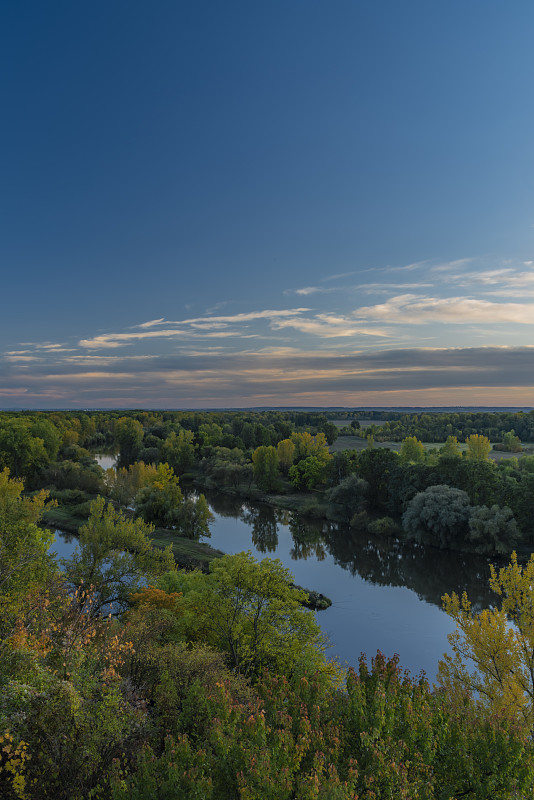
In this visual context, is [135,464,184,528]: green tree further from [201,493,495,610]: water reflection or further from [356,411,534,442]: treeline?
[356,411,534,442]: treeline

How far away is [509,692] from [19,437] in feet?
258

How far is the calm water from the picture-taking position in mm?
29516

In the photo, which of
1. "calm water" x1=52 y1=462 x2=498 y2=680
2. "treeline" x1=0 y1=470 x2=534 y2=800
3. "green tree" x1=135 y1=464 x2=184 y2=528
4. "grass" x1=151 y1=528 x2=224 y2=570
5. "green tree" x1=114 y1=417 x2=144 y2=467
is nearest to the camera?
"treeline" x1=0 y1=470 x2=534 y2=800

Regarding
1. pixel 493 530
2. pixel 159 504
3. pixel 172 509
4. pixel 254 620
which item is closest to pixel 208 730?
pixel 254 620

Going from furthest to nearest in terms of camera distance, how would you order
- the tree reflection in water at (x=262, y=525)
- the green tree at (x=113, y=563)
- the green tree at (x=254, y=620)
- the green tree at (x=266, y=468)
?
1. the green tree at (x=266, y=468)
2. the tree reflection in water at (x=262, y=525)
3. the green tree at (x=113, y=563)
4. the green tree at (x=254, y=620)

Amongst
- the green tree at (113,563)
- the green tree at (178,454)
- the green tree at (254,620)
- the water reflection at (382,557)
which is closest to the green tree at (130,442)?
the green tree at (178,454)

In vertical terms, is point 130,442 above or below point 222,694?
below

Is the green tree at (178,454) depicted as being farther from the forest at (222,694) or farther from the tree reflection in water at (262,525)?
the forest at (222,694)

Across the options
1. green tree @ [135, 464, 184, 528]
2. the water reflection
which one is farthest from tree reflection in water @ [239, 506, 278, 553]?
Answer: green tree @ [135, 464, 184, 528]

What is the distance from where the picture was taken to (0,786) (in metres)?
8.88

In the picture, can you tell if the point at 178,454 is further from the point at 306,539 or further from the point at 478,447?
the point at 478,447

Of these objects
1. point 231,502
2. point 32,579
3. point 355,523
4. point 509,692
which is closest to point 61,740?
point 32,579

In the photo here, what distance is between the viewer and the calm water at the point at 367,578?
96.8ft

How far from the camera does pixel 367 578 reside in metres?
41.6
